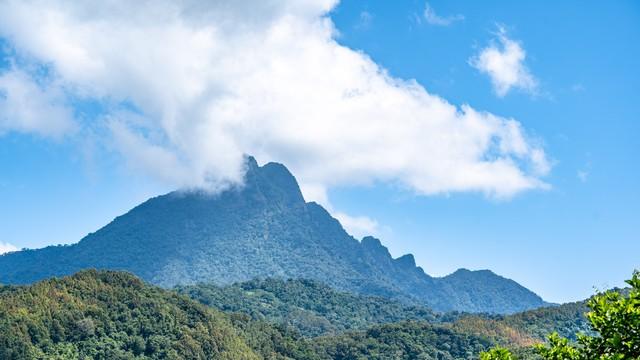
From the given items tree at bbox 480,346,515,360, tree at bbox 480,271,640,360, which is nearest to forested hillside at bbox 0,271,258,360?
tree at bbox 480,346,515,360

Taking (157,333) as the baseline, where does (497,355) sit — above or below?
below

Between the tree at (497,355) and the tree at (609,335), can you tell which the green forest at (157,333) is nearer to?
the tree at (497,355)

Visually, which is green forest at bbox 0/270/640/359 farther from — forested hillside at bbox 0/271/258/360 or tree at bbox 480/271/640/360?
tree at bbox 480/271/640/360

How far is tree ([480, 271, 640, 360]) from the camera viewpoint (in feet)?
61.3

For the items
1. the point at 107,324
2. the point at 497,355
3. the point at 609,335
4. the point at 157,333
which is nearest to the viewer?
the point at 609,335

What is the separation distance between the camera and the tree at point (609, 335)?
61.3 ft

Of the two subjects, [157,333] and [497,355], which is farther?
[157,333]

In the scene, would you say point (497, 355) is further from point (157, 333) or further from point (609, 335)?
point (157, 333)

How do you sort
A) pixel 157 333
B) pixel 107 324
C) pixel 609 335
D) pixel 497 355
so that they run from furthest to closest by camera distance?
pixel 157 333 < pixel 107 324 < pixel 497 355 < pixel 609 335

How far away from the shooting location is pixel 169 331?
13262 cm

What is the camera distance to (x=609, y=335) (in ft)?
63.1

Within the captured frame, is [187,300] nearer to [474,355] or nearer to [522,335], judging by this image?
[474,355]

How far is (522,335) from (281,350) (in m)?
74.6

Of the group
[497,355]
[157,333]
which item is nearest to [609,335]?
[497,355]
